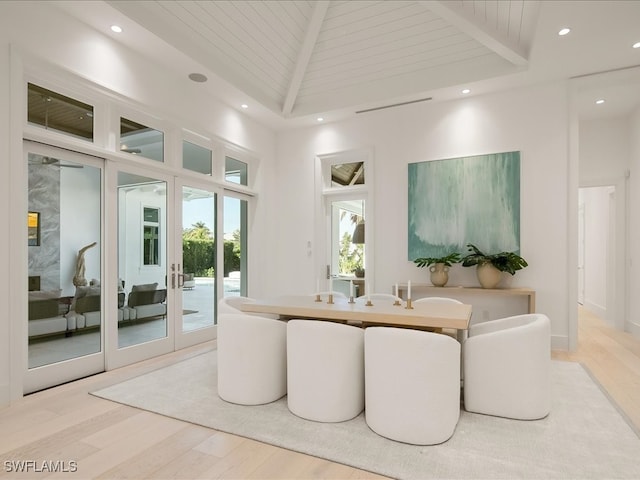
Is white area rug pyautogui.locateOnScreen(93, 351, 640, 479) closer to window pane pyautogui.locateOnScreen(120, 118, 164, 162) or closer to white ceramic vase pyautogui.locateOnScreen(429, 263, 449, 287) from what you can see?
white ceramic vase pyautogui.locateOnScreen(429, 263, 449, 287)

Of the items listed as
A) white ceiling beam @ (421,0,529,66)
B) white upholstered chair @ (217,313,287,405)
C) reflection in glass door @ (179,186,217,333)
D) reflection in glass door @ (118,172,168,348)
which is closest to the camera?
white upholstered chair @ (217,313,287,405)

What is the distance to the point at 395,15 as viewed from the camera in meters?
4.19

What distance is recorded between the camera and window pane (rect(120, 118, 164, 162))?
13.3 feet

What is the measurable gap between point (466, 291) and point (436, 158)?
6.09 feet

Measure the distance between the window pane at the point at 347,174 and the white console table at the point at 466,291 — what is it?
5.94 ft

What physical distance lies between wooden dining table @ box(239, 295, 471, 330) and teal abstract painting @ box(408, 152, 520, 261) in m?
2.06

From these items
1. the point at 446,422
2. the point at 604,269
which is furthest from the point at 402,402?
the point at 604,269

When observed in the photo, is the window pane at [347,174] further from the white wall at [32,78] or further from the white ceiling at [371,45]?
the white wall at [32,78]

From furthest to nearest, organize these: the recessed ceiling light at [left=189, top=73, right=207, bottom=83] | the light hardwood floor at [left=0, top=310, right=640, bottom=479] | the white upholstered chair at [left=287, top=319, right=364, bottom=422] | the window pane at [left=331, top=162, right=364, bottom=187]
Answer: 1. the window pane at [left=331, top=162, right=364, bottom=187]
2. the recessed ceiling light at [left=189, top=73, right=207, bottom=83]
3. the white upholstered chair at [left=287, top=319, right=364, bottom=422]
4. the light hardwood floor at [left=0, top=310, right=640, bottom=479]

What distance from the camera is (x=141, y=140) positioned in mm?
4227

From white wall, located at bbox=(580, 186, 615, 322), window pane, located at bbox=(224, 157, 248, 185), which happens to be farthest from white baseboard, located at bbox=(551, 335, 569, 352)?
window pane, located at bbox=(224, 157, 248, 185)

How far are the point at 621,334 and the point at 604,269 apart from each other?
1846mm

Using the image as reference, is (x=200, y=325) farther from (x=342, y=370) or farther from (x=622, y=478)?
(x=622, y=478)

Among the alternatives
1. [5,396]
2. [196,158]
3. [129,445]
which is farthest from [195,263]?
[129,445]
